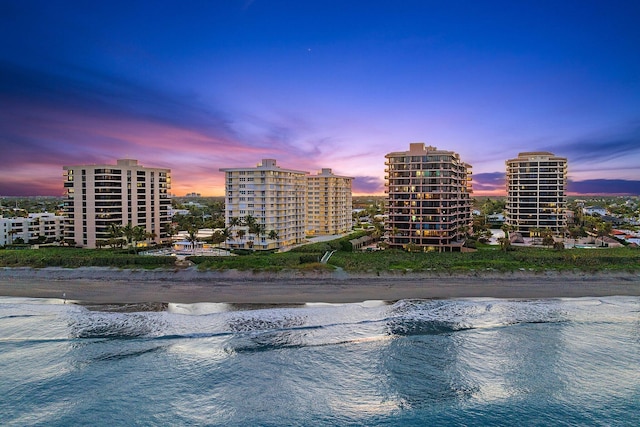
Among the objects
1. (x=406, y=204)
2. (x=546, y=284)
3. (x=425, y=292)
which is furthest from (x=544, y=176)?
(x=425, y=292)

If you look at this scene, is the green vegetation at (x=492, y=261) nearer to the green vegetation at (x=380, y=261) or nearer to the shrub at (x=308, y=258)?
the green vegetation at (x=380, y=261)

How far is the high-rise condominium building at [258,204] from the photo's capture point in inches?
2532

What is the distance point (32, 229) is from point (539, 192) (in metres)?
93.3

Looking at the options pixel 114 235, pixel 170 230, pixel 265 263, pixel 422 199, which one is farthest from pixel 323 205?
pixel 265 263

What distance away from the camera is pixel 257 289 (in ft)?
137

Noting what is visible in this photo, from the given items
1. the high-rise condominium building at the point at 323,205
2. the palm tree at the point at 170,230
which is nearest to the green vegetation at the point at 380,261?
the palm tree at the point at 170,230

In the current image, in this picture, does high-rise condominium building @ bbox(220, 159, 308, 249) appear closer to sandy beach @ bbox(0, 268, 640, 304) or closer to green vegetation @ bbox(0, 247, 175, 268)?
green vegetation @ bbox(0, 247, 175, 268)

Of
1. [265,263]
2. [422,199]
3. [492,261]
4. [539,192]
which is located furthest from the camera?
[539,192]

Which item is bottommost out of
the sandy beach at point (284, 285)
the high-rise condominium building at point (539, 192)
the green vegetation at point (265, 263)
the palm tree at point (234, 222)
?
the sandy beach at point (284, 285)

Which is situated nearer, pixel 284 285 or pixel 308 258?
pixel 284 285

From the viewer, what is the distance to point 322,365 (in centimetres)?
2636

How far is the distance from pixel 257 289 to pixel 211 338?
12.0 meters

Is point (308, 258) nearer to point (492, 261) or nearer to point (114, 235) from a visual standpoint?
point (492, 261)

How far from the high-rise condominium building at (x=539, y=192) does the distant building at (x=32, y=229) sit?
85490 millimetres
